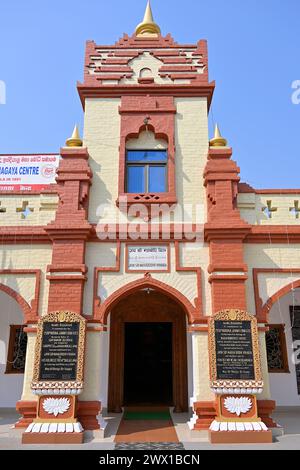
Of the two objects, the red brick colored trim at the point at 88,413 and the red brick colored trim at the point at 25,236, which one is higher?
the red brick colored trim at the point at 25,236

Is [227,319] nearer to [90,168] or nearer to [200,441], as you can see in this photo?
[200,441]

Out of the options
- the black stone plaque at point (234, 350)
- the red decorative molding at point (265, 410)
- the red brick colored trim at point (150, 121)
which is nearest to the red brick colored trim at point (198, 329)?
the black stone plaque at point (234, 350)

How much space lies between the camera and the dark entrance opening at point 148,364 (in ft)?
32.6

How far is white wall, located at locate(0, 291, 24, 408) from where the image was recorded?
9.58 meters

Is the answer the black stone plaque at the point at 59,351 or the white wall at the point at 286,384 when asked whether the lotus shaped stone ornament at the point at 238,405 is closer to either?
the black stone plaque at the point at 59,351

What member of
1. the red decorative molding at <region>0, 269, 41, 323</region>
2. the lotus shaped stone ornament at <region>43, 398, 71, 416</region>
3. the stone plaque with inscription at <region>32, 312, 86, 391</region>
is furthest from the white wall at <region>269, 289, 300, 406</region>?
the red decorative molding at <region>0, 269, 41, 323</region>

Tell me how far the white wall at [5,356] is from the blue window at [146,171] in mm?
4261

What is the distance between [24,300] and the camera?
7926 mm

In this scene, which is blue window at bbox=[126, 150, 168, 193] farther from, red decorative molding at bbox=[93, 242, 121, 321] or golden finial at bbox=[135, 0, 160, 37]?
golden finial at bbox=[135, 0, 160, 37]

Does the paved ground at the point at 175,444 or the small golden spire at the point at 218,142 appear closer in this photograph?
the paved ground at the point at 175,444

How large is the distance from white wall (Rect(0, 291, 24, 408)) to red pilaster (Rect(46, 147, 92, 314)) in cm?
274

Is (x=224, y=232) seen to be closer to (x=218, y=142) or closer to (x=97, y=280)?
(x=218, y=142)

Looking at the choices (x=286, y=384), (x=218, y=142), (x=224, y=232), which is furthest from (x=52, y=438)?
(x=218, y=142)
